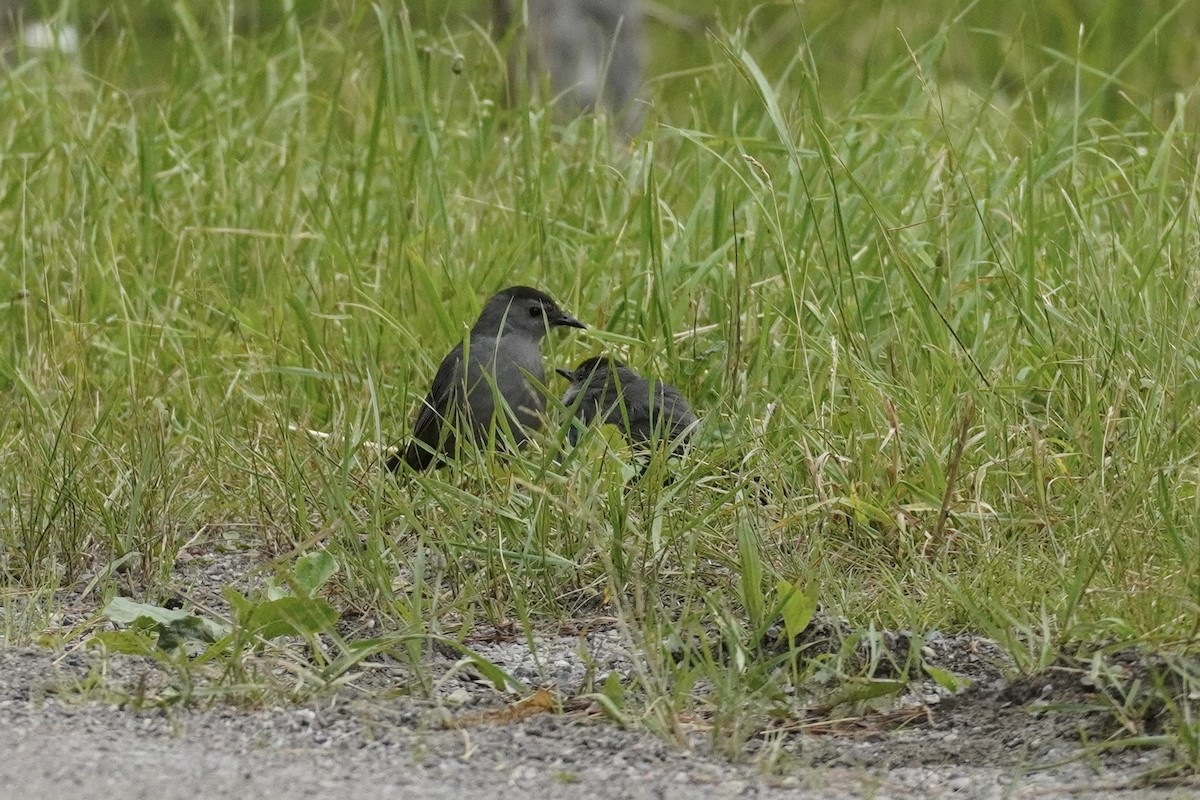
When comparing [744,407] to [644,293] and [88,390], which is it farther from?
[88,390]

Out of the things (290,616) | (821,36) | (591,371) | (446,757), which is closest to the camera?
(446,757)

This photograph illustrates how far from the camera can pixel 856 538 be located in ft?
14.0

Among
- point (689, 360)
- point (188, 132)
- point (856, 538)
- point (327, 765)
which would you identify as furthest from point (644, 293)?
point (327, 765)

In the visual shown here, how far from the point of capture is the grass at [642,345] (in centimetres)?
392

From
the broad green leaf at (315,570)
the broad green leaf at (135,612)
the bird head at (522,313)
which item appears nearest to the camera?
the broad green leaf at (135,612)

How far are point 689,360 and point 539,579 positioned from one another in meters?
1.48

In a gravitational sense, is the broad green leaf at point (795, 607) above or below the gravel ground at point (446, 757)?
above

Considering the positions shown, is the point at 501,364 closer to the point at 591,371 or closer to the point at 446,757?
the point at 591,371

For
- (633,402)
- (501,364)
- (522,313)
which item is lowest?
(501,364)

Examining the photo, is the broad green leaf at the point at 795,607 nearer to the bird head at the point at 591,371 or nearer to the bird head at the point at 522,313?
the bird head at the point at 591,371

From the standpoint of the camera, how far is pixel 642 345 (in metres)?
5.32

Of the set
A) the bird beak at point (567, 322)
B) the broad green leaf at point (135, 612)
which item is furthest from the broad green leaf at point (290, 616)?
the bird beak at point (567, 322)

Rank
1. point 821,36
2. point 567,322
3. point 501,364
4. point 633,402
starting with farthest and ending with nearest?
point 821,36 < point 501,364 < point 567,322 < point 633,402

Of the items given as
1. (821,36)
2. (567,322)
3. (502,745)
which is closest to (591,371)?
(567,322)
